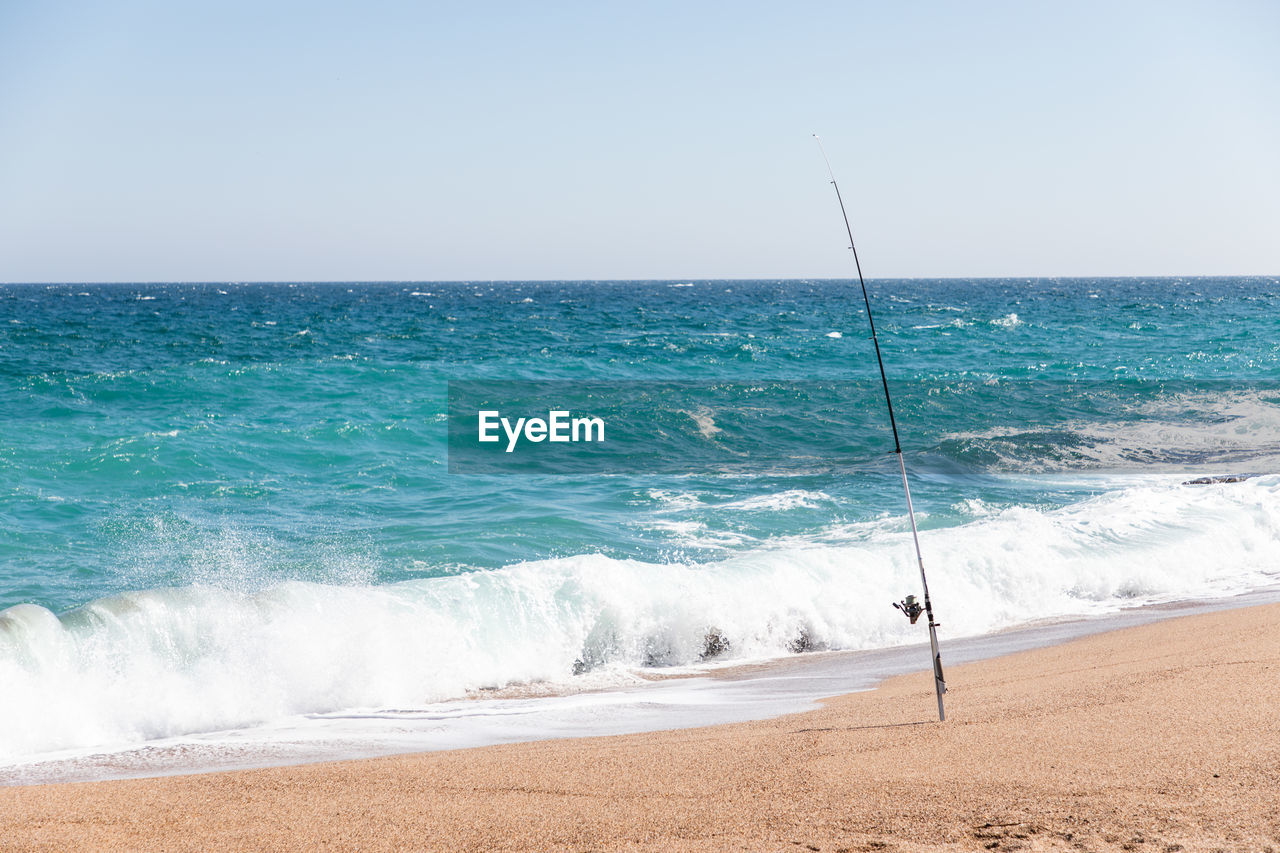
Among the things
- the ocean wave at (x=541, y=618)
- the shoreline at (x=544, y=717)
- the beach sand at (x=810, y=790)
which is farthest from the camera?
the ocean wave at (x=541, y=618)

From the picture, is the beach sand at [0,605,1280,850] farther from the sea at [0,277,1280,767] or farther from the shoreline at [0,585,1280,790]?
the sea at [0,277,1280,767]

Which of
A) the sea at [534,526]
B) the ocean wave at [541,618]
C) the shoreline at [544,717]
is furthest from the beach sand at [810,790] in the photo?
the ocean wave at [541,618]

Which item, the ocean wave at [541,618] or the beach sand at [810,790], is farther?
the ocean wave at [541,618]

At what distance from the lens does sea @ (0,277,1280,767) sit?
6.60 metres

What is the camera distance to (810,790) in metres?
3.41

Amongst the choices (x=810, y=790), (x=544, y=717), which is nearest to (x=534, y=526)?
(x=544, y=717)

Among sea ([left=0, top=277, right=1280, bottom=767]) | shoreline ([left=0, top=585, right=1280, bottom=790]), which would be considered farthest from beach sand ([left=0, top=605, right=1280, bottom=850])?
sea ([left=0, top=277, right=1280, bottom=767])

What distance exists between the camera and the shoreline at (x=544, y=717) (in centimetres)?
491

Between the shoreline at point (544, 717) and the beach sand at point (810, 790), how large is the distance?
58 centimetres

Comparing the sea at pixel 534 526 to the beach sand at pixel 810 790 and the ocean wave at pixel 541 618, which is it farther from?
the beach sand at pixel 810 790

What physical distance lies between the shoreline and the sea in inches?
4.9

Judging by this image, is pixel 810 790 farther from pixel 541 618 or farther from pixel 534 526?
pixel 534 526

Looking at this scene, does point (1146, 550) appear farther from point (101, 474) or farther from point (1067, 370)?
point (1067, 370)

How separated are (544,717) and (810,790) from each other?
8.75 feet
